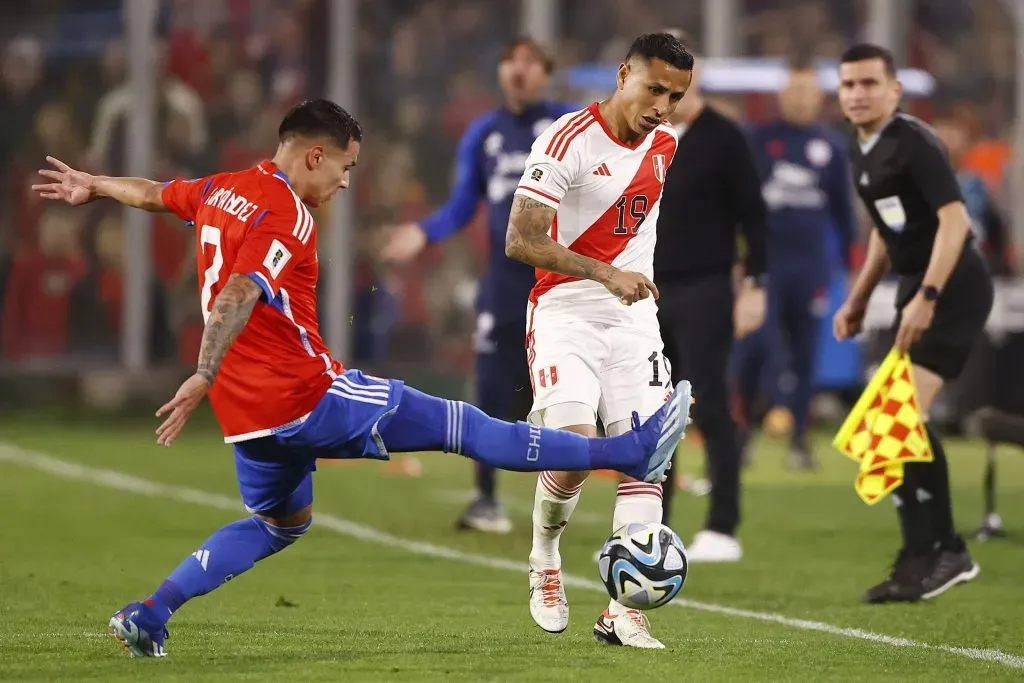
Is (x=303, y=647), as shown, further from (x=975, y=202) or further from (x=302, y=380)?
(x=975, y=202)

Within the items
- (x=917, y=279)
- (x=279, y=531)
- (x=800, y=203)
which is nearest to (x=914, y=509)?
(x=917, y=279)

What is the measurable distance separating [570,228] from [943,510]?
95.5 inches

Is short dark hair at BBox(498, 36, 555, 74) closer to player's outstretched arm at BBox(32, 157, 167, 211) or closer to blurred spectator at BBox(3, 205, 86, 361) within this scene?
player's outstretched arm at BBox(32, 157, 167, 211)

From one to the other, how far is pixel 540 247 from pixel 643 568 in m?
1.08

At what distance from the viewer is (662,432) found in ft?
20.3

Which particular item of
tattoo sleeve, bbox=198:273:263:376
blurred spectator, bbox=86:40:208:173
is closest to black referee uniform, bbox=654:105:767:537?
tattoo sleeve, bbox=198:273:263:376

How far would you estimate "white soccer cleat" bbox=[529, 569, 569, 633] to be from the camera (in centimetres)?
671

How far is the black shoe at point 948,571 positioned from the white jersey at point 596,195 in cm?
198

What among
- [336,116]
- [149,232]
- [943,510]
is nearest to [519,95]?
[943,510]

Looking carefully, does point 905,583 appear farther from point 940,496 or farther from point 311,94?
point 311,94

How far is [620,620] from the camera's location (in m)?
6.59

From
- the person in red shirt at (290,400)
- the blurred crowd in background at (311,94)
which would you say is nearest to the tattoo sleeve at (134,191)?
the person in red shirt at (290,400)

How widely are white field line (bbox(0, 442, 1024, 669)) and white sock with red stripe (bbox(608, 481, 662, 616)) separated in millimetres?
902

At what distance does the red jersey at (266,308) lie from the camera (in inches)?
235
